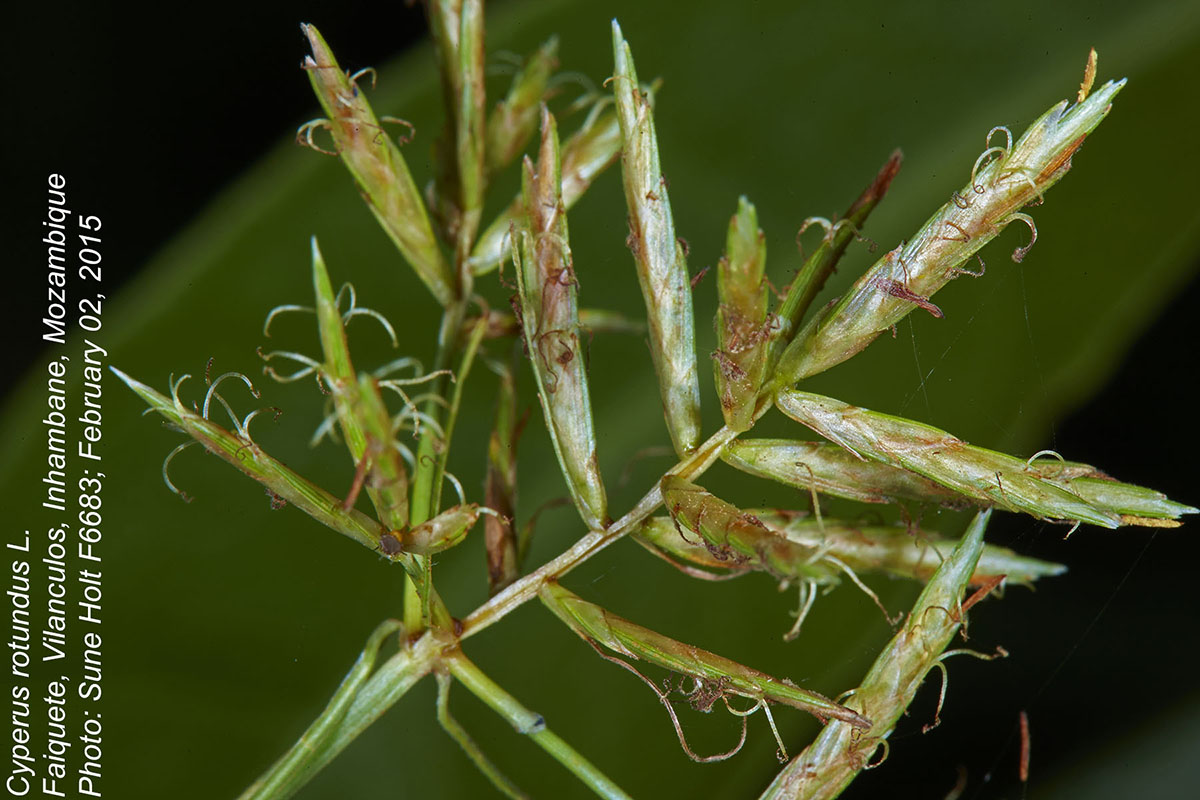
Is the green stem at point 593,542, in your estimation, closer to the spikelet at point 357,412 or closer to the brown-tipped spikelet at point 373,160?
the spikelet at point 357,412

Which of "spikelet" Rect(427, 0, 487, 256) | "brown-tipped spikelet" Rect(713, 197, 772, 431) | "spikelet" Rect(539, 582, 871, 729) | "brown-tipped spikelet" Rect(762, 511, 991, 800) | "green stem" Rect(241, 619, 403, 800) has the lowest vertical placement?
"brown-tipped spikelet" Rect(762, 511, 991, 800)

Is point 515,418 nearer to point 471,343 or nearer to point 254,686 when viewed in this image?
point 471,343

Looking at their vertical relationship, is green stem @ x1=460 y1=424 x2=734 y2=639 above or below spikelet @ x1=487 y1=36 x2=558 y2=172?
below

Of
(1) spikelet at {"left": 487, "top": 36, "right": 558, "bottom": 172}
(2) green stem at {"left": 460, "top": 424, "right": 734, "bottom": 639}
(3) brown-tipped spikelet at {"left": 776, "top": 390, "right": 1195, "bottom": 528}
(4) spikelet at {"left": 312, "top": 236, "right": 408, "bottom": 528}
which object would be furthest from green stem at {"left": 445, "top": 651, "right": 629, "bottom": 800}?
(1) spikelet at {"left": 487, "top": 36, "right": 558, "bottom": 172}

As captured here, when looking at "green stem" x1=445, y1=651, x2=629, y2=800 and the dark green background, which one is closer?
"green stem" x1=445, y1=651, x2=629, y2=800

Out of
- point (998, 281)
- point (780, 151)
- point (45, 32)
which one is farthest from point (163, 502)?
point (998, 281)

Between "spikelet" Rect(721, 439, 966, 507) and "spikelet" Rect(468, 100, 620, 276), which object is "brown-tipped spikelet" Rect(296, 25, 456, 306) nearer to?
"spikelet" Rect(468, 100, 620, 276)

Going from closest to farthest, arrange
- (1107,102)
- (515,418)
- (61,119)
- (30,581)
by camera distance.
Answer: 1. (1107,102)
2. (515,418)
3. (30,581)
4. (61,119)

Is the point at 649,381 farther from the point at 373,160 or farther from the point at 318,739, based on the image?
the point at 318,739
